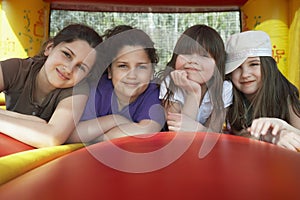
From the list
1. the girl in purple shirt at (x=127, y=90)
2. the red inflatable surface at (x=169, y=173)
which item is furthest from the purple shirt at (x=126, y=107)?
the red inflatable surface at (x=169, y=173)

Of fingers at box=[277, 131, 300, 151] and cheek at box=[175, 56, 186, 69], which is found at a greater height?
cheek at box=[175, 56, 186, 69]

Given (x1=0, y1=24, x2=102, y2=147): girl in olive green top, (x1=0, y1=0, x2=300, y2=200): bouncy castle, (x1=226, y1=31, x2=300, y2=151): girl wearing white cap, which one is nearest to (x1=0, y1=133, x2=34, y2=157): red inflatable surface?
(x1=0, y1=0, x2=300, y2=200): bouncy castle

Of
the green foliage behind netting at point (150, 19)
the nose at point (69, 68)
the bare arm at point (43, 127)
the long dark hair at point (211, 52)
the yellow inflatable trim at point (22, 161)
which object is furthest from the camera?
the green foliage behind netting at point (150, 19)

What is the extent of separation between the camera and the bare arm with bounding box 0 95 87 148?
1.00m

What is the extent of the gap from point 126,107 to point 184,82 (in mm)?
234

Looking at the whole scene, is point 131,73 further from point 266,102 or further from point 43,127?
point 266,102

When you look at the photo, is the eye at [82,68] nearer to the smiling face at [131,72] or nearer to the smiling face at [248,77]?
the smiling face at [131,72]

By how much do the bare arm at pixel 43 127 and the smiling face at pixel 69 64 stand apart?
0.50ft

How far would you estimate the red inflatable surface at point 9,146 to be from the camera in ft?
2.89

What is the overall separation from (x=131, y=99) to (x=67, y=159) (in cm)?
66

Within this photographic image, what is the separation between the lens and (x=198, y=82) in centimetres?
136

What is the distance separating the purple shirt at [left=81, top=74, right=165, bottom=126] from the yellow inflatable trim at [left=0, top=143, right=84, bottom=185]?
1.37 ft

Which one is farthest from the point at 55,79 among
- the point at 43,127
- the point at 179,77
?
the point at 179,77

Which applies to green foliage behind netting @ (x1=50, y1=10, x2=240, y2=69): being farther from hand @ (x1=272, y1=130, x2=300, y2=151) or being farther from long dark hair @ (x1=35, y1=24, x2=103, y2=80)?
hand @ (x1=272, y1=130, x2=300, y2=151)
